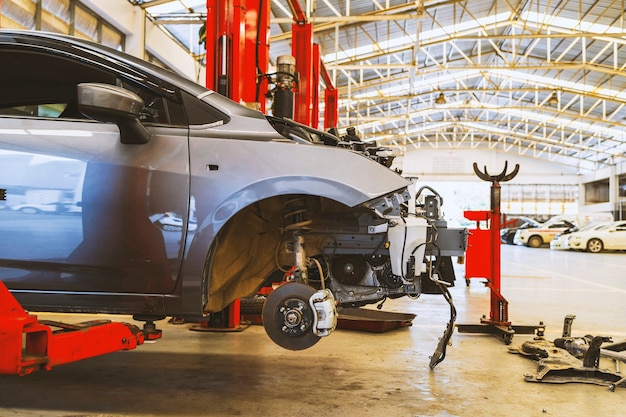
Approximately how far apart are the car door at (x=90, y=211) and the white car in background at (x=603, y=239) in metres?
17.4

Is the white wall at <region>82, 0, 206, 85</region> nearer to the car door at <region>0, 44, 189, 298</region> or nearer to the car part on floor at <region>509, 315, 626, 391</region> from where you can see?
the car door at <region>0, 44, 189, 298</region>

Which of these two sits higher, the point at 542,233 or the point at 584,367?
the point at 542,233

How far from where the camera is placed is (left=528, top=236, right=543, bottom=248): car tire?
20.5 metres

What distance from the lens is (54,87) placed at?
9.36 ft

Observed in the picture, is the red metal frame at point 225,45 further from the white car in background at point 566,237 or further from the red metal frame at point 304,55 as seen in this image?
the white car in background at point 566,237

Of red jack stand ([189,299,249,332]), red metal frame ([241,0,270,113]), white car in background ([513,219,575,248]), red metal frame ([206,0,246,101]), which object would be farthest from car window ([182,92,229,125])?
white car in background ([513,219,575,248])

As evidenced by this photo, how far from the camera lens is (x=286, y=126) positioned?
255 centimetres

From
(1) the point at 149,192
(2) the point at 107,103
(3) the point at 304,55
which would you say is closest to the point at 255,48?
(1) the point at 149,192

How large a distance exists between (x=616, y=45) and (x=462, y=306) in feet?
44.5

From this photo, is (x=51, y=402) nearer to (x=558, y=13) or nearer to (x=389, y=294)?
(x=389, y=294)

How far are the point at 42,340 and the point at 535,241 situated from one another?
2101 centimetres

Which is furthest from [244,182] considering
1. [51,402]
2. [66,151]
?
[51,402]

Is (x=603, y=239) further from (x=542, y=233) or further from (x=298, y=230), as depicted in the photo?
(x=298, y=230)

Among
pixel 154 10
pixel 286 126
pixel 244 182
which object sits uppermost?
pixel 154 10
